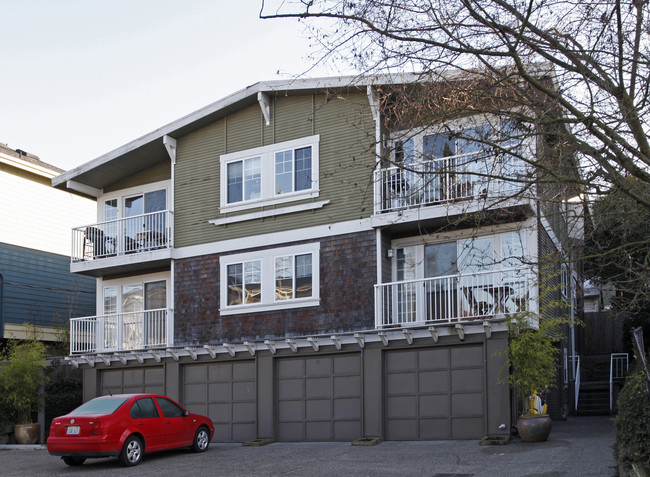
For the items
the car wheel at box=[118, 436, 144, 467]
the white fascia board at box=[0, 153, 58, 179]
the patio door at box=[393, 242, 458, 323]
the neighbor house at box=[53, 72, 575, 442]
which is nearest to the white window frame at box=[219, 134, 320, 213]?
the neighbor house at box=[53, 72, 575, 442]

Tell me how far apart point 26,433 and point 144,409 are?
7262 millimetres

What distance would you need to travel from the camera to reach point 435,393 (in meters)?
17.8

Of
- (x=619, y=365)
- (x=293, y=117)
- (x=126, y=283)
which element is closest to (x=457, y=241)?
(x=293, y=117)

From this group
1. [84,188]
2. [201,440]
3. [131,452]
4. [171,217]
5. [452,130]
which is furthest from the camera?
[84,188]


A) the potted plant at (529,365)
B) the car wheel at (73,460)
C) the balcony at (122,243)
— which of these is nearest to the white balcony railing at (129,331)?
the balcony at (122,243)

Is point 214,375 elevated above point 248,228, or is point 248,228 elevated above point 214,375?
point 248,228

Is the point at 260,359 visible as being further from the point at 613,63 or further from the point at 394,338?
the point at 613,63

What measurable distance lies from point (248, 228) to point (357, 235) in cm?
331

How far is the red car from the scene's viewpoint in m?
14.9

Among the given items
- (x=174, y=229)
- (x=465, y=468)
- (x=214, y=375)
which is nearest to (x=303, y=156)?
(x=174, y=229)

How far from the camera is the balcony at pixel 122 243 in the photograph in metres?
22.5

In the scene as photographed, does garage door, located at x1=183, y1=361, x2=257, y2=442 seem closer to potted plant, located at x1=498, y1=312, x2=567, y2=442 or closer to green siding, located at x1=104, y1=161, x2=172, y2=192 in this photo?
green siding, located at x1=104, y1=161, x2=172, y2=192

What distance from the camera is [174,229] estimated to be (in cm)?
2244

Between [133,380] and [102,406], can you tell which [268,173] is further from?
[102,406]
